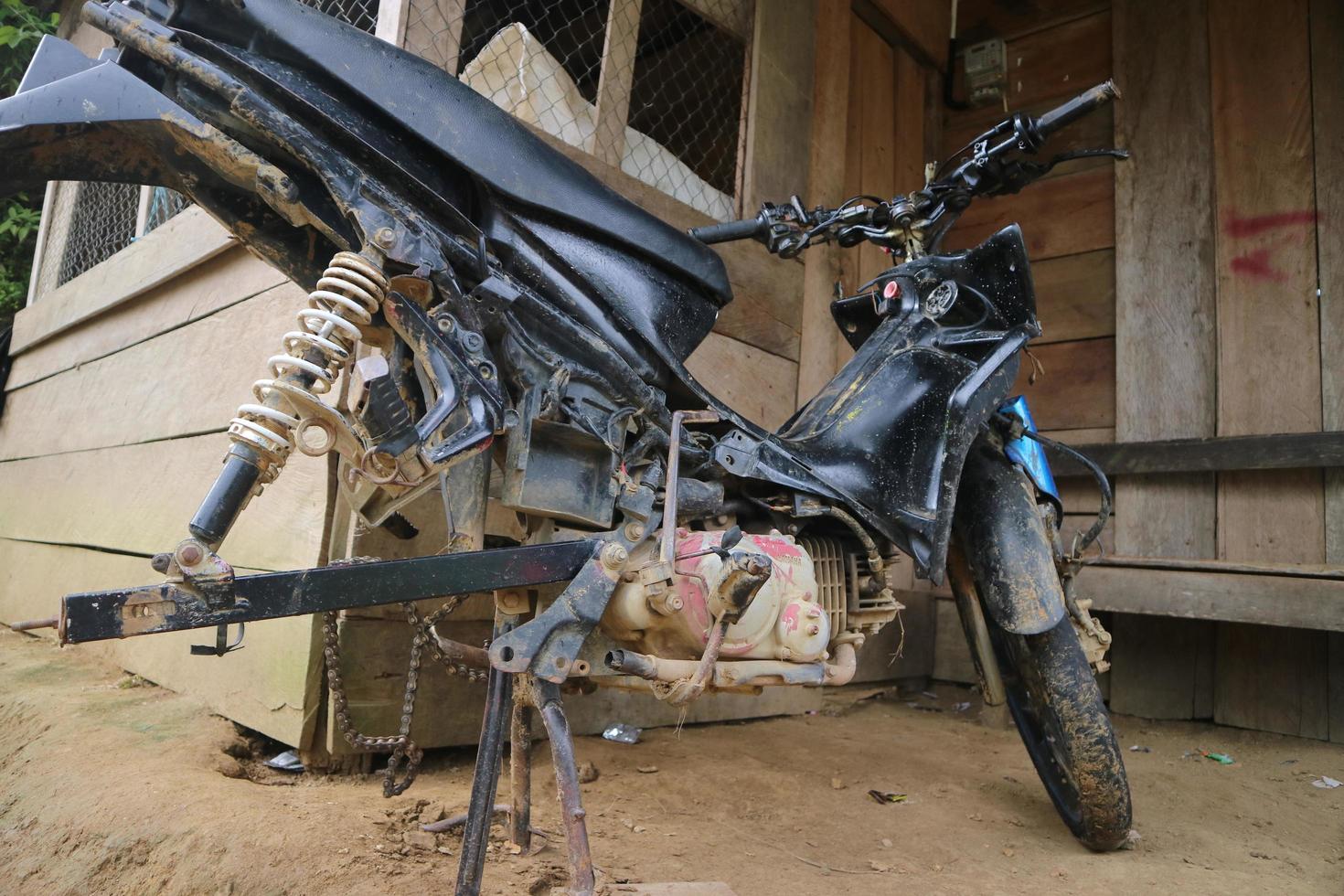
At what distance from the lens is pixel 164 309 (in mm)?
3088

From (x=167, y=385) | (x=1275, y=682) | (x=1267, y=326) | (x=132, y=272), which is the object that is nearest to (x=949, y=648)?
(x=1275, y=682)

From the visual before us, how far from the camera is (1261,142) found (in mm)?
3598

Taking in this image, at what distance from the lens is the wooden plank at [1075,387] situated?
3934 millimetres

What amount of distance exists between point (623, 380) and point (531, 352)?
0.60ft

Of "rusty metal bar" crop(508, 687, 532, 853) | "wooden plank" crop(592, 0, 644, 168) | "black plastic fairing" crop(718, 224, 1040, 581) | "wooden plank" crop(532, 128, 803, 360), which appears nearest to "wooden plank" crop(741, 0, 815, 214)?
"wooden plank" crop(532, 128, 803, 360)

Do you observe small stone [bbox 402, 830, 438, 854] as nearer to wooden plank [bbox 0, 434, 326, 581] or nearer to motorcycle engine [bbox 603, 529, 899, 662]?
motorcycle engine [bbox 603, 529, 899, 662]

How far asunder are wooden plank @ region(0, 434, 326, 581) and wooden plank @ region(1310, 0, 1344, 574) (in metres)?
3.53

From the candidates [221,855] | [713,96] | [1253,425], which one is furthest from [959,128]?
[221,855]

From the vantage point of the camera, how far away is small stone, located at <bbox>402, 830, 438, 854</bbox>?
167 centimetres

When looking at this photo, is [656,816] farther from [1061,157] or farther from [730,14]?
[730,14]

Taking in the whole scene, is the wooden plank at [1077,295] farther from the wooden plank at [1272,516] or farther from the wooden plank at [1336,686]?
the wooden plank at [1336,686]

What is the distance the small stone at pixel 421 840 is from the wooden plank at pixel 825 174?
2.33m

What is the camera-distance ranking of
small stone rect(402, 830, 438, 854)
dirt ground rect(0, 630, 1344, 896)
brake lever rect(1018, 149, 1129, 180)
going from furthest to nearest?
brake lever rect(1018, 149, 1129, 180)
small stone rect(402, 830, 438, 854)
dirt ground rect(0, 630, 1344, 896)

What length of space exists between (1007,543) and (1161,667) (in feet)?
7.05
